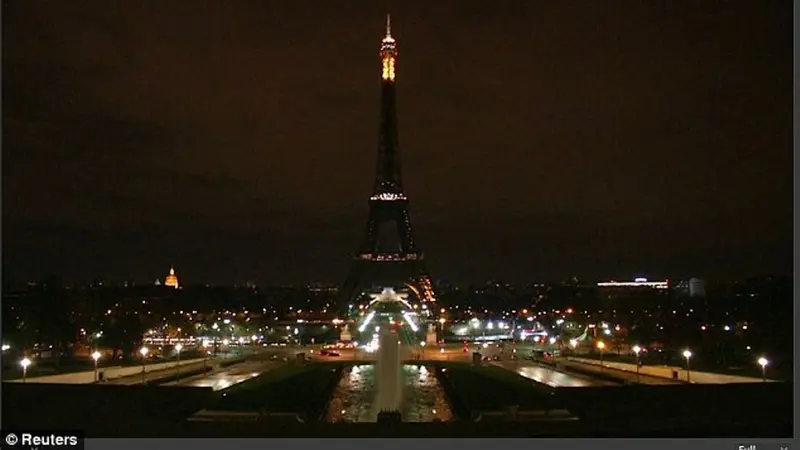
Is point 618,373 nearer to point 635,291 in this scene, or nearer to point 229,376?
point 229,376

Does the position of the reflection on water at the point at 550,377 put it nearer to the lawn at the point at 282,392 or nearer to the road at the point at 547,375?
the road at the point at 547,375

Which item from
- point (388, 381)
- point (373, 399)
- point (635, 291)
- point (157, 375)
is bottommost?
point (373, 399)

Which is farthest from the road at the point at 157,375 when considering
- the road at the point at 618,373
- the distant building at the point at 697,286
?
the distant building at the point at 697,286

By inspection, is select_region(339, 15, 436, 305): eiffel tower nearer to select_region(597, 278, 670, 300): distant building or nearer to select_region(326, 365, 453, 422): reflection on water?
select_region(597, 278, 670, 300): distant building

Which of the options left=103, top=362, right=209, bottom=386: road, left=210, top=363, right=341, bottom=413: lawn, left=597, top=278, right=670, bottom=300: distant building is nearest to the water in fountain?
left=210, top=363, right=341, bottom=413: lawn

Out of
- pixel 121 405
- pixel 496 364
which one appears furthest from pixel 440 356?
pixel 121 405

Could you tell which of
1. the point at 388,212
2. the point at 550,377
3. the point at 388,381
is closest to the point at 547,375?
the point at 550,377
